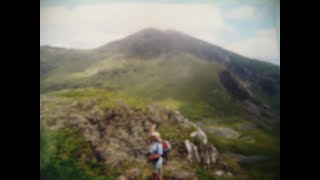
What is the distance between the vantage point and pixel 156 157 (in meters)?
4.50

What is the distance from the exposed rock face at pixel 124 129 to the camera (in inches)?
177

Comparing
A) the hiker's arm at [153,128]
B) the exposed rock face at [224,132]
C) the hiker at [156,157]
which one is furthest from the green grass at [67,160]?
the exposed rock face at [224,132]

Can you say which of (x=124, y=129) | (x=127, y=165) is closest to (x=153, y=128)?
(x=124, y=129)

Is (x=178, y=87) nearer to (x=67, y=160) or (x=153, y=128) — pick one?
(x=153, y=128)

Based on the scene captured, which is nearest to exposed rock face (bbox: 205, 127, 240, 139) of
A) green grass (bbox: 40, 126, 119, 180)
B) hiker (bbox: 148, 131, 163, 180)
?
hiker (bbox: 148, 131, 163, 180)

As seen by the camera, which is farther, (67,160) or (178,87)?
(178,87)

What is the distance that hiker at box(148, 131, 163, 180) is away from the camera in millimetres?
4484

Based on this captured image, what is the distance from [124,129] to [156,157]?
35 cm

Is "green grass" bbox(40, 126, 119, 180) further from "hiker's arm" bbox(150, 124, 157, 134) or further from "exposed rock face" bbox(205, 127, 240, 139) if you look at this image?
"exposed rock face" bbox(205, 127, 240, 139)

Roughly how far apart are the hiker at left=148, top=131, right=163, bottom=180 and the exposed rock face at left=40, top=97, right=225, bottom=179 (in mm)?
50

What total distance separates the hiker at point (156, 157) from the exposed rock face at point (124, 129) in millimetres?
50
